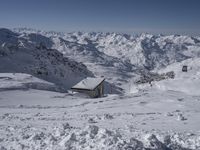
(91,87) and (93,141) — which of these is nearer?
(93,141)

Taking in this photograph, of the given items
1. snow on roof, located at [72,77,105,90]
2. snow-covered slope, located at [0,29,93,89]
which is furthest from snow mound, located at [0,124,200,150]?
snow-covered slope, located at [0,29,93,89]

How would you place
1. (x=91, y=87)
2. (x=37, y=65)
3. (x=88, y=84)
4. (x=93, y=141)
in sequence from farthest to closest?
1. (x=37, y=65)
2. (x=88, y=84)
3. (x=91, y=87)
4. (x=93, y=141)

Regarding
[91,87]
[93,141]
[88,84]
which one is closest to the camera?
[93,141]

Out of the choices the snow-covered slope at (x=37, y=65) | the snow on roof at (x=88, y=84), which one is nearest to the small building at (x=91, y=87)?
the snow on roof at (x=88, y=84)

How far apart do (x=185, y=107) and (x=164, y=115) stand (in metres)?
5.66

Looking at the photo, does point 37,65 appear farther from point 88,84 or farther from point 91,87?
point 91,87

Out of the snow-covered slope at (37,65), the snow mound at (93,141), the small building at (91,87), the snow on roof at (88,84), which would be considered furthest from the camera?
the snow-covered slope at (37,65)

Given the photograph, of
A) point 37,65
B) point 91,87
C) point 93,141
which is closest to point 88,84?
point 91,87

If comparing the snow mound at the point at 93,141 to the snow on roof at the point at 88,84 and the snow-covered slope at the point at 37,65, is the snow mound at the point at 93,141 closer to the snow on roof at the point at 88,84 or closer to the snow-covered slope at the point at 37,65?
the snow on roof at the point at 88,84

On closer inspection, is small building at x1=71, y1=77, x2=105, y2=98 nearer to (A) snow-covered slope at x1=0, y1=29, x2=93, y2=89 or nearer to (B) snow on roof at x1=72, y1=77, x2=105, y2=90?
(B) snow on roof at x1=72, y1=77, x2=105, y2=90

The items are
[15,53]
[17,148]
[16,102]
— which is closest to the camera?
[17,148]

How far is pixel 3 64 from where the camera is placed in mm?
110250

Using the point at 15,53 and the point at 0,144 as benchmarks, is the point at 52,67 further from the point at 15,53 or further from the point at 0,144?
the point at 0,144

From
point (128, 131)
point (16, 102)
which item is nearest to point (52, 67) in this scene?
point (16, 102)
